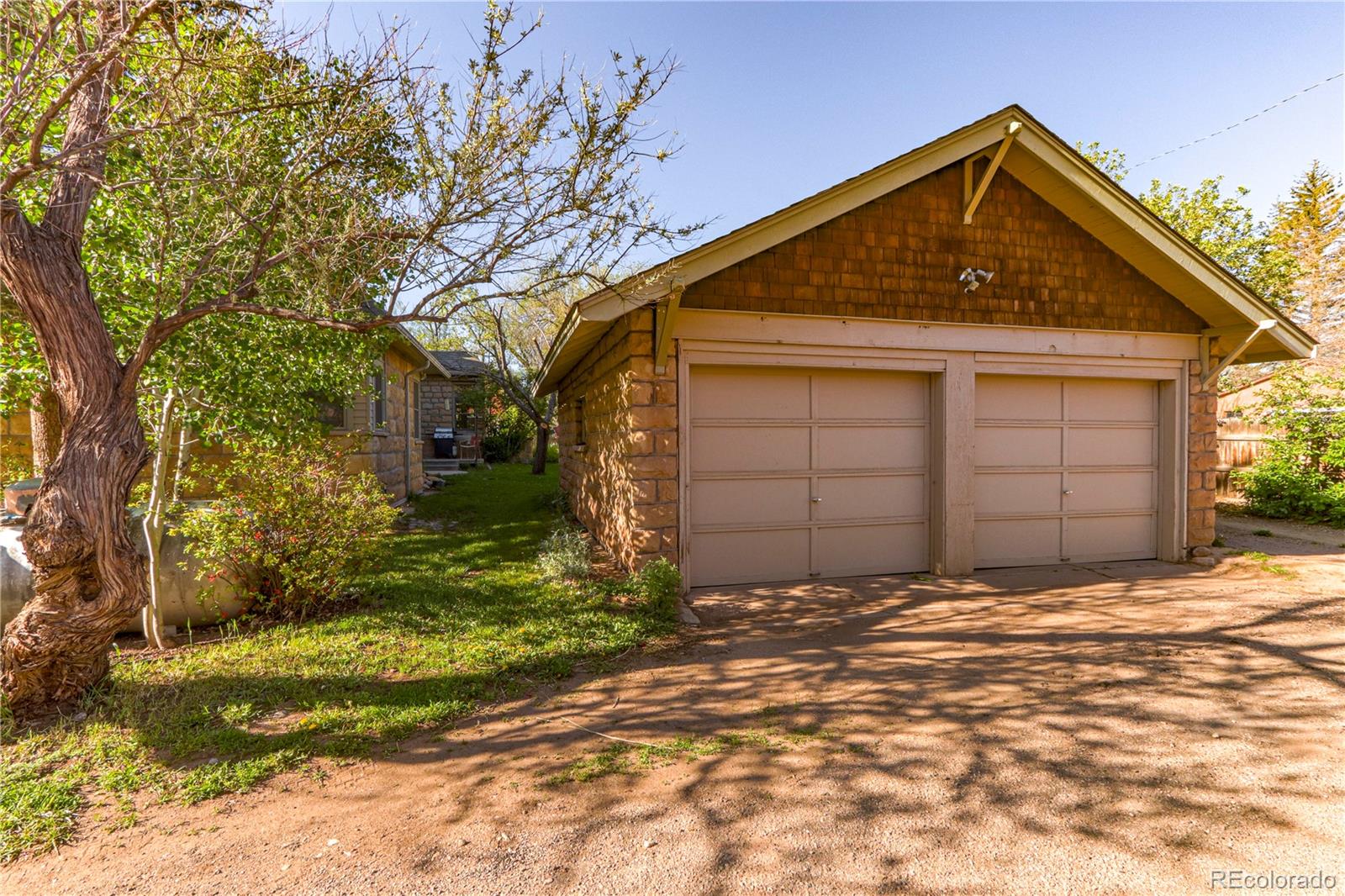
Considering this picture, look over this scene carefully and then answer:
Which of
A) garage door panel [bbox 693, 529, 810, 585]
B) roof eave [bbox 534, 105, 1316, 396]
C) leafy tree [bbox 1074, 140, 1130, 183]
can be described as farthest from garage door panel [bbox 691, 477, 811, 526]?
leafy tree [bbox 1074, 140, 1130, 183]

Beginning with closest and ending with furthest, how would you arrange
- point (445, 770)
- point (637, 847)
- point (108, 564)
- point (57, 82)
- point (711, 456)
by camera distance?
point (637, 847)
point (445, 770)
point (108, 564)
point (57, 82)
point (711, 456)

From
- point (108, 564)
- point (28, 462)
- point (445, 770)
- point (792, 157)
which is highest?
point (792, 157)

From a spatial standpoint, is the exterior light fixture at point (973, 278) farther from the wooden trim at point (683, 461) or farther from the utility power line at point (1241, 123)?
the utility power line at point (1241, 123)

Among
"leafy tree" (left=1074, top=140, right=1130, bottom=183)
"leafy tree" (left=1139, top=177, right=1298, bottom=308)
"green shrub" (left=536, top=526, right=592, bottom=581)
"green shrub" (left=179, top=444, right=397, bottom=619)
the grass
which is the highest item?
"leafy tree" (left=1074, top=140, right=1130, bottom=183)

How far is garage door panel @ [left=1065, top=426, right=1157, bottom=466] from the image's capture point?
7586mm

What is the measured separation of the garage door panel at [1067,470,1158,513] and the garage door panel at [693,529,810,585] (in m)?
3.65

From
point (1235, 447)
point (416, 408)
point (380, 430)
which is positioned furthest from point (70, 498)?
point (1235, 447)

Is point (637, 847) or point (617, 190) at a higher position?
point (617, 190)

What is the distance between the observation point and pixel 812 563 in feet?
22.5

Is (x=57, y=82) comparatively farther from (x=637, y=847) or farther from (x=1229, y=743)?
(x=1229, y=743)

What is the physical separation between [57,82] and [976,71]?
374 inches

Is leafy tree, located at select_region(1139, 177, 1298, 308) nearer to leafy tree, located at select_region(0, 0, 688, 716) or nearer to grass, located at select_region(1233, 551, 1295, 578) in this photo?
grass, located at select_region(1233, 551, 1295, 578)

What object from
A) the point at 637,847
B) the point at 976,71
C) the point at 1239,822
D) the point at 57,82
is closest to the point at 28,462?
the point at 57,82

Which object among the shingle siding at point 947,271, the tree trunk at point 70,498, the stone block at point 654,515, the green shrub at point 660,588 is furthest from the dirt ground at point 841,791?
the shingle siding at point 947,271
